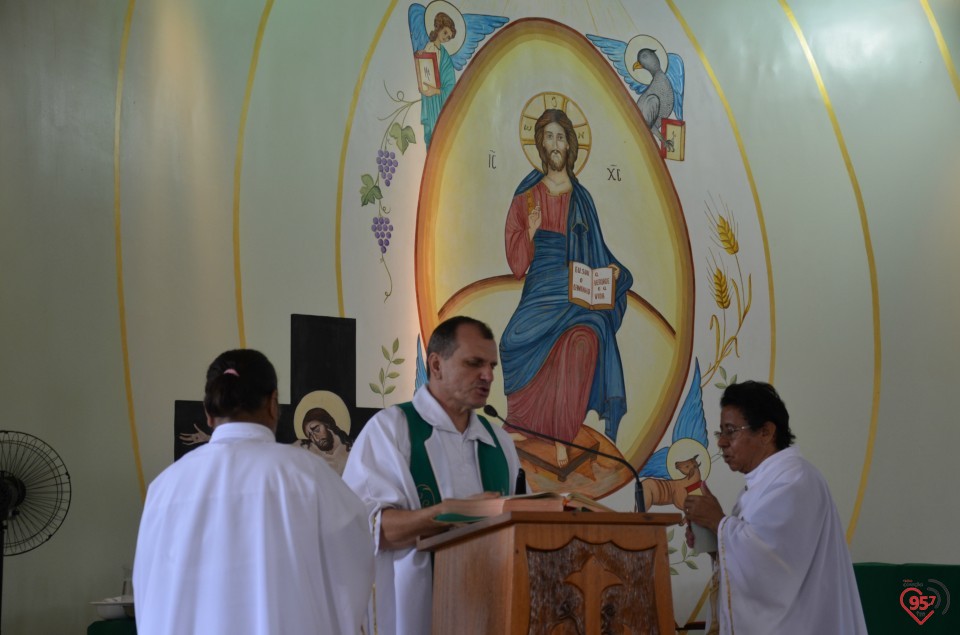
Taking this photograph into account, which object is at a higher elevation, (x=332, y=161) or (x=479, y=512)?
(x=332, y=161)

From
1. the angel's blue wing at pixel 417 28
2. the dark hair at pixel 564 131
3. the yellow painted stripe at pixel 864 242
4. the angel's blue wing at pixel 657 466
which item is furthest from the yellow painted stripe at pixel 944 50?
the angel's blue wing at pixel 417 28

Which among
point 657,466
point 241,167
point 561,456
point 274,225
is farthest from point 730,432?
point 241,167

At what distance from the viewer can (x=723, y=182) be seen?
8.24m

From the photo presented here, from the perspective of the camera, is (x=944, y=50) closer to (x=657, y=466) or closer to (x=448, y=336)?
(x=657, y=466)

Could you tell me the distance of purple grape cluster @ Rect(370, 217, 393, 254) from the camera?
22.5 ft

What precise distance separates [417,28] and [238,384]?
4030mm

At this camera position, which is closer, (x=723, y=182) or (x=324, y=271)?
(x=324, y=271)

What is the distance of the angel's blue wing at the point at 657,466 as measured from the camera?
7500 mm

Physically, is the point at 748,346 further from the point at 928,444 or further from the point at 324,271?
the point at 324,271

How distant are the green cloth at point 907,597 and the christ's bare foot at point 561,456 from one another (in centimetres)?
189

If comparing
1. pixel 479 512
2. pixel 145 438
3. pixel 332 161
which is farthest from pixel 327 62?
pixel 479 512

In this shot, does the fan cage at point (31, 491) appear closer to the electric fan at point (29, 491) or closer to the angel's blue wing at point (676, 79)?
the electric fan at point (29, 491)

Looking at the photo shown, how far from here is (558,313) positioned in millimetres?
7453

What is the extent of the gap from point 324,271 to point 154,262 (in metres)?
1.00
